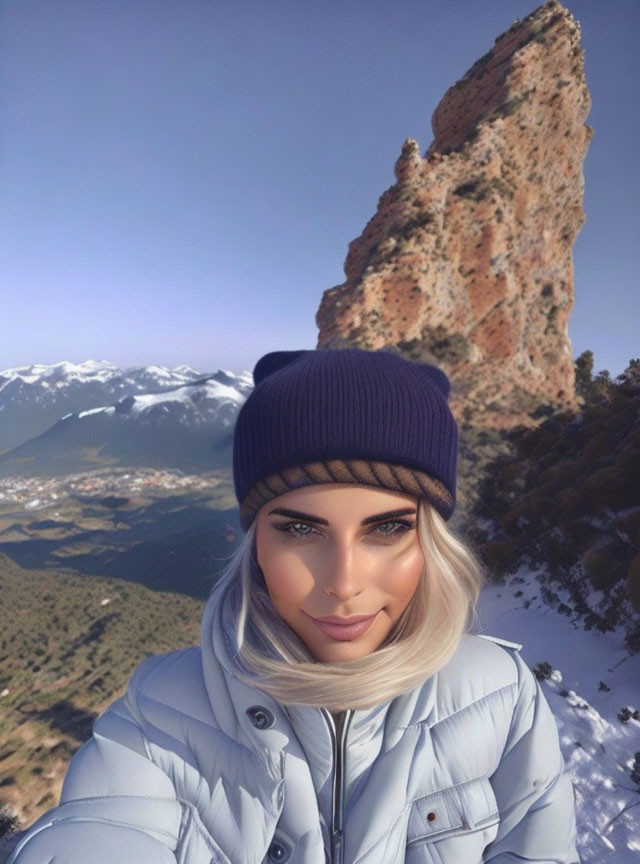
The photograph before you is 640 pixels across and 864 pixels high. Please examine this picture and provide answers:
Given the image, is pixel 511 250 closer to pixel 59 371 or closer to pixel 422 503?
pixel 422 503

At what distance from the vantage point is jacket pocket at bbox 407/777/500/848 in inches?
42.8

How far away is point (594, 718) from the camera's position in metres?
3.53

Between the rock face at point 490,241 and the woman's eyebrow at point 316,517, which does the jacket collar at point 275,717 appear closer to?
the woman's eyebrow at point 316,517

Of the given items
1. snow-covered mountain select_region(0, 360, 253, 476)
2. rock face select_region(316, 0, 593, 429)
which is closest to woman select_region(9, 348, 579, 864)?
rock face select_region(316, 0, 593, 429)

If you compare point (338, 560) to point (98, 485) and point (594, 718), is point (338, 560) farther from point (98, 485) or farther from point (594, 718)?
point (98, 485)

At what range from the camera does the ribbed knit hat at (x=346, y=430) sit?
1.05 meters

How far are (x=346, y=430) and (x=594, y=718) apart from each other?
425 cm

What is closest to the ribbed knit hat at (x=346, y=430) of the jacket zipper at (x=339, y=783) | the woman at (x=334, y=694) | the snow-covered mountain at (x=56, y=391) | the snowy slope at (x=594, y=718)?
the woman at (x=334, y=694)

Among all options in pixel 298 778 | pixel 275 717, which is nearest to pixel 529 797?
pixel 298 778

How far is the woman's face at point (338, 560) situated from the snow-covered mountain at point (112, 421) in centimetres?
4406

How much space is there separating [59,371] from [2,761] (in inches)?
3284

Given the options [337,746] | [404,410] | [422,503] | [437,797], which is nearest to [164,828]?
[337,746]

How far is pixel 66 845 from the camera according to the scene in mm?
833

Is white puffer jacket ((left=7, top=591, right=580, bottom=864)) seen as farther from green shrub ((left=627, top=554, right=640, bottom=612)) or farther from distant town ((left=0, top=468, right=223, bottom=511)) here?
distant town ((left=0, top=468, right=223, bottom=511))
